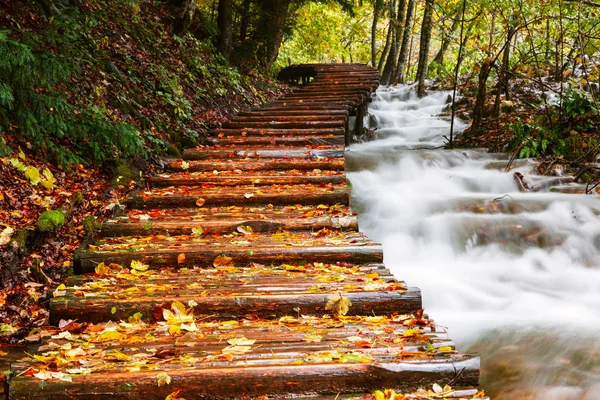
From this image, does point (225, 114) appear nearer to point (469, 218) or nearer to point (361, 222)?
point (361, 222)

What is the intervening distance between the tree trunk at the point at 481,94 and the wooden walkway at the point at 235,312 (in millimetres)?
6191

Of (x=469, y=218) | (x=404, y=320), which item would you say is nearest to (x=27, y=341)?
(x=404, y=320)

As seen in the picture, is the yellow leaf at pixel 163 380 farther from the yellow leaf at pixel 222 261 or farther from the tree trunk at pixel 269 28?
the tree trunk at pixel 269 28

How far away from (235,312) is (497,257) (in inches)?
167

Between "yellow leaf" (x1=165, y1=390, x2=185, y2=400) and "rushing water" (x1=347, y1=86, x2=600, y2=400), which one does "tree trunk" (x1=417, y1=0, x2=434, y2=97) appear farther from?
"yellow leaf" (x1=165, y1=390, x2=185, y2=400)

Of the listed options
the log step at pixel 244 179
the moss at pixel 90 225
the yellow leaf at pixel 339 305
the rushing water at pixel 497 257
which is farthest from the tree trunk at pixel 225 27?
the yellow leaf at pixel 339 305

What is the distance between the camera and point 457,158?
32.5 ft

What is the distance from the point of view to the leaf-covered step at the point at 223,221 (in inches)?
182

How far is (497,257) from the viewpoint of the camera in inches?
243

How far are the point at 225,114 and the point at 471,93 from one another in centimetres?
825

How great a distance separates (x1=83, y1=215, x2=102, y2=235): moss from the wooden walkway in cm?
9

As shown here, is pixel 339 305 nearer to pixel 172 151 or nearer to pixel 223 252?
pixel 223 252

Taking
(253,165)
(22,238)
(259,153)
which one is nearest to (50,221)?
(22,238)

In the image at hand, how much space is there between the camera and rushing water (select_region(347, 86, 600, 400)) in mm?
4035
